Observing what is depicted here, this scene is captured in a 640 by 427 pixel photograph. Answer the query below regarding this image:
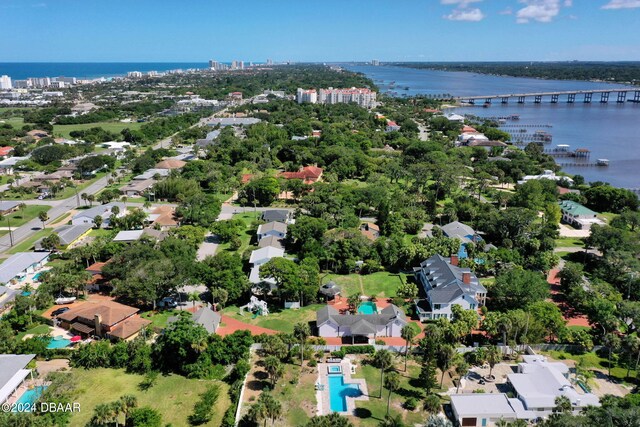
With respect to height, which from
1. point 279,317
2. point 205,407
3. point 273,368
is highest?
point 273,368

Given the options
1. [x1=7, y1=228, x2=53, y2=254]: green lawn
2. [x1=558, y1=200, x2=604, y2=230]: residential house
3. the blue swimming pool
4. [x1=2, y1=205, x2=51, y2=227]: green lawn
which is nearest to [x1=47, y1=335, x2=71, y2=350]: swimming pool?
the blue swimming pool

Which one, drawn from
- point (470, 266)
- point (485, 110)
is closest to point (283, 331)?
point (470, 266)

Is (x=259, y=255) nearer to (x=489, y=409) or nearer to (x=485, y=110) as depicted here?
(x=489, y=409)

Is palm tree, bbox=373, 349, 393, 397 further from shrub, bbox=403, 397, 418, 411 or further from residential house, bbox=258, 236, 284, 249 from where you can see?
residential house, bbox=258, 236, 284, 249

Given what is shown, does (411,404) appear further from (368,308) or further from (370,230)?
(370,230)

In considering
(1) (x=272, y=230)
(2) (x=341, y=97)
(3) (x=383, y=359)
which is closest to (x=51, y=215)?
(1) (x=272, y=230)
